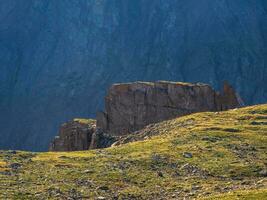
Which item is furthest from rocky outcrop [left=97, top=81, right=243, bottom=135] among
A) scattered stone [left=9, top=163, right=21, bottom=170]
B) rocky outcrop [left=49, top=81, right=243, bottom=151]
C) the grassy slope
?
scattered stone [left=9, top=163, right=21, bottom=170]

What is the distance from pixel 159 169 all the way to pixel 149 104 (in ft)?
151

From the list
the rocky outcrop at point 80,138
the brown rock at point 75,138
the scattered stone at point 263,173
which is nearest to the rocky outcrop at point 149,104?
the rocky outcrop at point 80,138

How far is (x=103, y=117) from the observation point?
9512cm

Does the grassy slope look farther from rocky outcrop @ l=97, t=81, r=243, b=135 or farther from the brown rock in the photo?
the brown rock

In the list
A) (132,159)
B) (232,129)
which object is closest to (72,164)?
(132,159)

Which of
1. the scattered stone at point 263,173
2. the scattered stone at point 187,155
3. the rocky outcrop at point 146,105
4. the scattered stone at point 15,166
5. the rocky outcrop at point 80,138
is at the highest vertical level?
the rocky outcrop at point 146,105

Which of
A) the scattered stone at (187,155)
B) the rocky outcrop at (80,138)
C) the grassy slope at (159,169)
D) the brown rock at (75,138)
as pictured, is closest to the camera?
the grassy slope at (159,169)

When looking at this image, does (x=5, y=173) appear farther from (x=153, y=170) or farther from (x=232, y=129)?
(x=232, y=129)

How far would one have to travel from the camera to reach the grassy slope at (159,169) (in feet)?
135

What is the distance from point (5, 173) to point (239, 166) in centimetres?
→ 1842

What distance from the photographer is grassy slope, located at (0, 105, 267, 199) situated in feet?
135

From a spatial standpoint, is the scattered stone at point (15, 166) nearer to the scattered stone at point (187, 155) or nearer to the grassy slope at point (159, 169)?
the grassy slope at point (159, 169)

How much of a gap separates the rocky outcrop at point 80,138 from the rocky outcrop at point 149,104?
331cm

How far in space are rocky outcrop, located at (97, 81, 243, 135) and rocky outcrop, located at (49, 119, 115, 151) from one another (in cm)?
331
